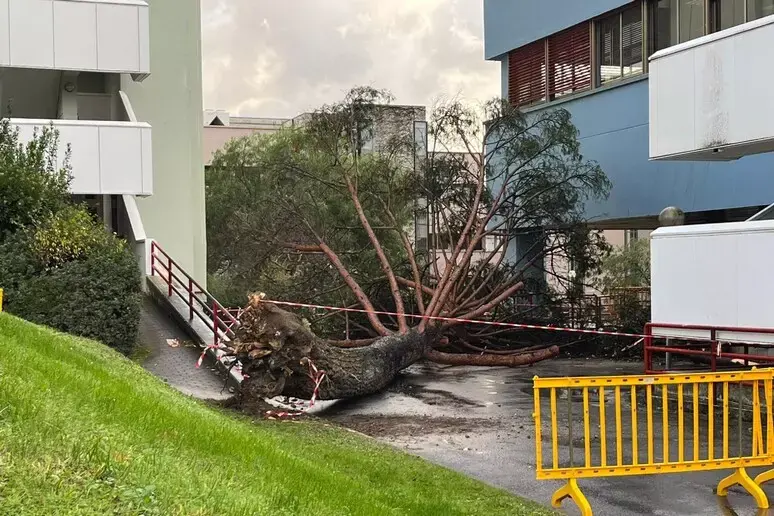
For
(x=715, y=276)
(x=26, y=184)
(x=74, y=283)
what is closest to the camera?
(x=715, y=276)

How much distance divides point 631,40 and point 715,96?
29.8 feet

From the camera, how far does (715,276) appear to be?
41.9ft

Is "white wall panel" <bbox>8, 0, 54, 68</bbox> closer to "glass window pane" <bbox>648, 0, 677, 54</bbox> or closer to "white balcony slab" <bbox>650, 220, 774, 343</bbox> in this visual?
"white balcony slab" <bbox>650, 220, 774, 343</bbox>

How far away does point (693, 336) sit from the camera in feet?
43.7

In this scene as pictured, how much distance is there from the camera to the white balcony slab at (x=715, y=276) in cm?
1201

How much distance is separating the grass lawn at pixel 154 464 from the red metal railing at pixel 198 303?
571 centimetres

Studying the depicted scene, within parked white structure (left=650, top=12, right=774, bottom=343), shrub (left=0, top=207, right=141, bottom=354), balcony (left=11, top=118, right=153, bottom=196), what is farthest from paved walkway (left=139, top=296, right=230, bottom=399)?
parked white structure (left=650, top=12, right=774, bottom=343)

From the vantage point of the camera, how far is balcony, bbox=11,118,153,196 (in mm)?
19156

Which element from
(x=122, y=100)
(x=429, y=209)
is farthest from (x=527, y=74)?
(x=122, y=100)

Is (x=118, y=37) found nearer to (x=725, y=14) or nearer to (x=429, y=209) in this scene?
(x=429, y=209)

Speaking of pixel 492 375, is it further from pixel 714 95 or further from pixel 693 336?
pixel 714 95

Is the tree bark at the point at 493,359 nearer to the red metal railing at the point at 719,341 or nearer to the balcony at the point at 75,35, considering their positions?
the red metal railing at the point at 719,341

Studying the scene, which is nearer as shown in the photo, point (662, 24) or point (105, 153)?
point (105, 153)

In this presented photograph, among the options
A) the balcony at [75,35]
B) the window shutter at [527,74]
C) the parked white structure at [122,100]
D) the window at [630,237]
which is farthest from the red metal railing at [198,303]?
the window at [630,237]
